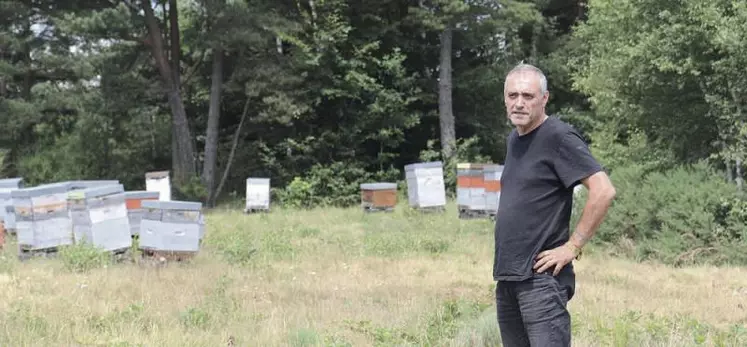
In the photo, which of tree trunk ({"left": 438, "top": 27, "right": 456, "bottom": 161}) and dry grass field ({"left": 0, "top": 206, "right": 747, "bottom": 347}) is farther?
tree trunk ({"left": 438, "top": 27, "right": 456, "bottom": 161})

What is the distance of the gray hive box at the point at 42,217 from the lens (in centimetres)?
882

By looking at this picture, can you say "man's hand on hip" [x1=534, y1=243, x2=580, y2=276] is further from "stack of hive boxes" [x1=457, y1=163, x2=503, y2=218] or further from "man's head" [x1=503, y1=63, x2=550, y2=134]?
"stack of hive boxes" [x1=457, y1=163, x2=503, y2=218]

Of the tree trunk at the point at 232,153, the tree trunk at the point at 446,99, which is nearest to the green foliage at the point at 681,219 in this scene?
the tree trunk at the point at 446,99

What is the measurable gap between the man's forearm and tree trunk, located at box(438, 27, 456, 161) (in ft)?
62.4

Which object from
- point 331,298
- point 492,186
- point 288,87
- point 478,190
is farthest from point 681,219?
point 288,87

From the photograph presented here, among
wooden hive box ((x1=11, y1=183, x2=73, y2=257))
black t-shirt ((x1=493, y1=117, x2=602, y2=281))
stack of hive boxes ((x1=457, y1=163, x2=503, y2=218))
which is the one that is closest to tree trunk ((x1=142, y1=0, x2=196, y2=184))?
stack of hive boxes ((x1=457, y1=163, x2=503, y2=218))

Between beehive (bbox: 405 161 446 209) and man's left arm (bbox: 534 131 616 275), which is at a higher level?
man's left arm (bbox: 534 131 616 275)

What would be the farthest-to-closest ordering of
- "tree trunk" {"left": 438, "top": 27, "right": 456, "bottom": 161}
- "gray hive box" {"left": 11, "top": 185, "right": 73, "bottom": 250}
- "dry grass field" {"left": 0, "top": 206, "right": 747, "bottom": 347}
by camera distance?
"tree trunk" {"left": 438, "top": 27, "right": 456, "bottom": 161}
"gray hive box" {"left": 11, "top": 185, "right": 73, "bottom": 250}
"dry grass field" {"left": 0, "top": 206, "right": 747, "bottom": 347}

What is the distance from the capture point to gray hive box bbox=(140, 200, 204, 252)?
858cm

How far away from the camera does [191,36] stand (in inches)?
775

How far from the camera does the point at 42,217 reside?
8867 mm

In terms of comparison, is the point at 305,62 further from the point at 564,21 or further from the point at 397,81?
the point at 564,21

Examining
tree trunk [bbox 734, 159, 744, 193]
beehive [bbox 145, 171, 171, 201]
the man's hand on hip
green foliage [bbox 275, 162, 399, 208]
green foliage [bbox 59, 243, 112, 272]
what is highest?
the man's hand on hip

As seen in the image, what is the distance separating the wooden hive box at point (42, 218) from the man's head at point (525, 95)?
25.9 feet
